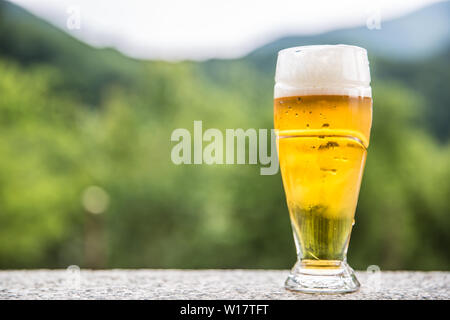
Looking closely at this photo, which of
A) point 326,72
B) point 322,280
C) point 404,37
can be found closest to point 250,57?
point 404,37

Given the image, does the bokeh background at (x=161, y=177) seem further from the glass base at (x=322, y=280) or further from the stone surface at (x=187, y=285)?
the glass base at (x=322, y=280)

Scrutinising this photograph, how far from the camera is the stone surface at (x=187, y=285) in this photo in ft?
3.06

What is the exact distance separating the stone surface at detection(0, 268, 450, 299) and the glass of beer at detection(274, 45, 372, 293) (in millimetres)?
84

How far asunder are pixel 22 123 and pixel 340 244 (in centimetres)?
→ 1875

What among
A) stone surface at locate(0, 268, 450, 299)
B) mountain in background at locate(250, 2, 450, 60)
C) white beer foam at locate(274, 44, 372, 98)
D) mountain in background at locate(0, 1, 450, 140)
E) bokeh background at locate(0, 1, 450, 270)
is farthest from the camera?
mountain in background at locate(250, 2, 450, 60)

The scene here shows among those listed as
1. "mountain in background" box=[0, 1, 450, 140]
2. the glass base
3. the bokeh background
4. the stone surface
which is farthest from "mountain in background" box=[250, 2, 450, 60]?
the glass base

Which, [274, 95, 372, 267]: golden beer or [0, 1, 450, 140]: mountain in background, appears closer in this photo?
[274, 95, 372, 267]: golden beer

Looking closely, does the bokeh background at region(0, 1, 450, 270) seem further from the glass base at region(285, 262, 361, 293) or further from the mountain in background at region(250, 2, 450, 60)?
the glass base at region(285, 262, 361, 293)

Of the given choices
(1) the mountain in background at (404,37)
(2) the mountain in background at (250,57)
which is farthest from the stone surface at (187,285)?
Answer: (1) the mountain in background at (404,37)

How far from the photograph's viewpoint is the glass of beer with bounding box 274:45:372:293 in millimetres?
1024

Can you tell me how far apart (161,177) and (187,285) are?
70.7ft

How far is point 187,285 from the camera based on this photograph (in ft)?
3.53
